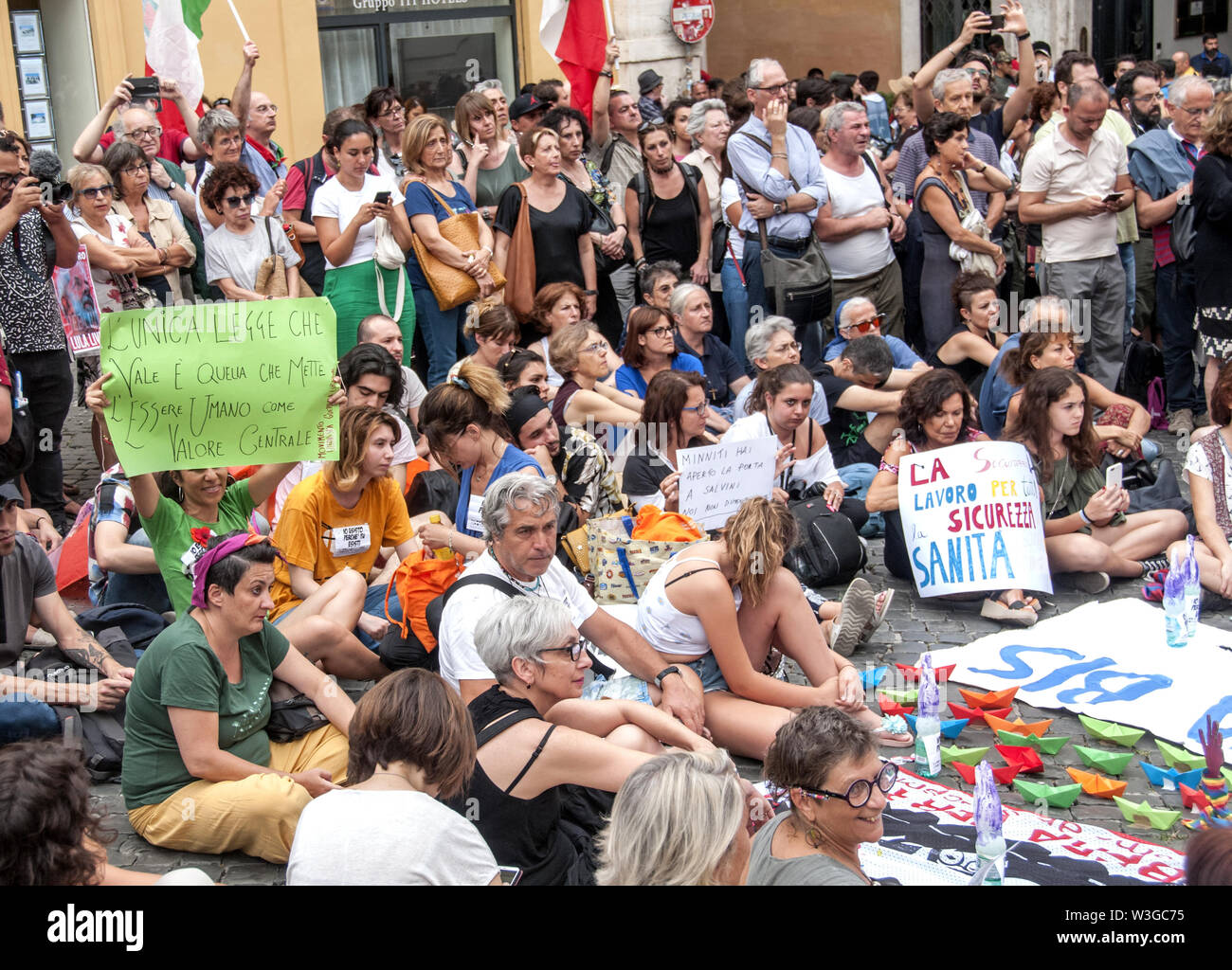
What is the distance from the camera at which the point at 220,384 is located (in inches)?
222

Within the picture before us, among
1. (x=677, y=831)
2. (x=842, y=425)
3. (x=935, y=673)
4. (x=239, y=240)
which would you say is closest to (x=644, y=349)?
(x=842, y=425)

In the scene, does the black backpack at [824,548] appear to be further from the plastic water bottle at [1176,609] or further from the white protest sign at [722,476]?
the plastic water bottle at [1176,609]

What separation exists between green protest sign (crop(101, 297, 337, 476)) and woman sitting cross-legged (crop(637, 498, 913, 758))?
4.98 ft

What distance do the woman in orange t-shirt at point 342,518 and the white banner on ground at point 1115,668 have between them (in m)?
2.43

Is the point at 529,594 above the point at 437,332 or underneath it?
underneath

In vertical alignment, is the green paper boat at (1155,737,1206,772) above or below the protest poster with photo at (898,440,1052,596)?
below

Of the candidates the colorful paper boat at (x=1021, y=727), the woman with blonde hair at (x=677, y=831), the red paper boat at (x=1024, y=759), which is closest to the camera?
the woman with blonde hair at (x=677, y=831)

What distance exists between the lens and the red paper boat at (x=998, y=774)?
16.5 feet

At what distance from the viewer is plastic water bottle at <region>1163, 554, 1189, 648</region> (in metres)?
6.04

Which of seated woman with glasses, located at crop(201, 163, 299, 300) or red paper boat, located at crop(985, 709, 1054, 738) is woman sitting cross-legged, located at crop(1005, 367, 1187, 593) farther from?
seated woman with glasses, located at crop(201, 163, 299, 300)

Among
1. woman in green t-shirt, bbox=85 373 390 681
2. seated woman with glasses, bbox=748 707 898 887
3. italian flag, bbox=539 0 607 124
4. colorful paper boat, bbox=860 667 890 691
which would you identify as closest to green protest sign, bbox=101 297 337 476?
woman in green t-shirt, bbox=85 373 390 681

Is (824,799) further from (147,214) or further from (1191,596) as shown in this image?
(147,214)

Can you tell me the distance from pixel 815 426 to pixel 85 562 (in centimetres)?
359

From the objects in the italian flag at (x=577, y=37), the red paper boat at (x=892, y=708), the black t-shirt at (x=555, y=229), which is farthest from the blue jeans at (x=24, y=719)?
the italian flag at (x=577, y=37)
